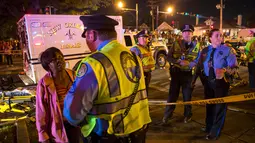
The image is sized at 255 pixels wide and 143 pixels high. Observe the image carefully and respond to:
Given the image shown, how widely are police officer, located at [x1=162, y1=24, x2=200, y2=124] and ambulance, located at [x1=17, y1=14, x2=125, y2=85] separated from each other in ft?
15.0

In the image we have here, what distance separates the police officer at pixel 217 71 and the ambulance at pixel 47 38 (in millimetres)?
5363

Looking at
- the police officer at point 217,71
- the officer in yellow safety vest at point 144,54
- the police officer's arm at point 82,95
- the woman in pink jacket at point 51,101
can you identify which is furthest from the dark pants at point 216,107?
the police officer's arm at point 82,95

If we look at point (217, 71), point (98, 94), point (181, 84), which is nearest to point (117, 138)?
point (98, 94)

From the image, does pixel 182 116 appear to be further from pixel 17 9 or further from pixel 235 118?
pixel 17 9

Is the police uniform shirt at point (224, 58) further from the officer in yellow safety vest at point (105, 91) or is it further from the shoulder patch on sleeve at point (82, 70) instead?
the shoulder patch on sleeve at point (82, 70)

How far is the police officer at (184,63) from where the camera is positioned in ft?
13.9

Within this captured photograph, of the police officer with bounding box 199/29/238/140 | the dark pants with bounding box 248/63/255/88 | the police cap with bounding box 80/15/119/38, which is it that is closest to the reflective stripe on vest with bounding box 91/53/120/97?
the police cap with bounding box 80/15/119/38

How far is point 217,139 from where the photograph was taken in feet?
12.1

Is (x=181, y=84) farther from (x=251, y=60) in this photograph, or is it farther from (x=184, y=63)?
(x=251, y=60)

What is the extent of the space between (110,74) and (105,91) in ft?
0.43

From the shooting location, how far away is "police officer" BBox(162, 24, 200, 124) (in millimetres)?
4230

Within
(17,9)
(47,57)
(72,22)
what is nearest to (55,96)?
(47,57)

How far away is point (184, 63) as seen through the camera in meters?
4.20

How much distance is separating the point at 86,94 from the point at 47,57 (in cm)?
119
